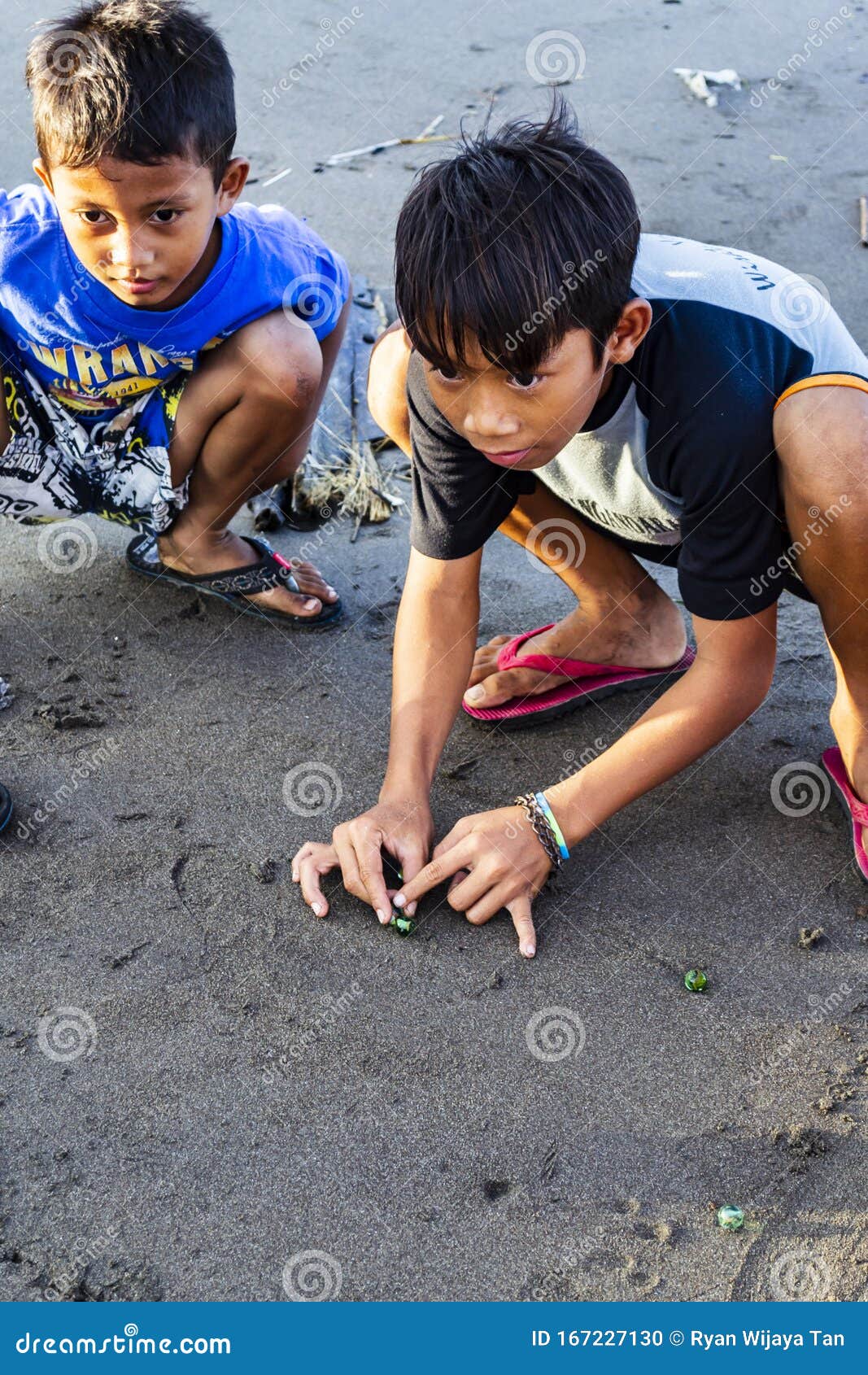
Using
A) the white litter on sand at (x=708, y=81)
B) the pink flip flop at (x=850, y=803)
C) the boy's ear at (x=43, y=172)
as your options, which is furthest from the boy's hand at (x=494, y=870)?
the white litter on sand at (x=708, y=81)

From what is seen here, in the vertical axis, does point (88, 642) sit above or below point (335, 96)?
below

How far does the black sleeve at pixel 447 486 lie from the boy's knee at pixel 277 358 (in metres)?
0.51

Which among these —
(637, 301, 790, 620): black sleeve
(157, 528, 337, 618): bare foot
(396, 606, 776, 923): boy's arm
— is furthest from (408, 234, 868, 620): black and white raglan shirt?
(157, 528, 337, 618): bare foot

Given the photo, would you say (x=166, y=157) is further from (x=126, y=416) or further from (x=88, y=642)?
(x=88, y=642)

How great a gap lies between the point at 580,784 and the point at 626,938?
266mm

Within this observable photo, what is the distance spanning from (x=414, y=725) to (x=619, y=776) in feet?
1.22

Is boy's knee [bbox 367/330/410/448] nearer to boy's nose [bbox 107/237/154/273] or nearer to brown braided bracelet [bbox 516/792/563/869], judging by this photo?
boy's nose [bbox 107/237/154/273]

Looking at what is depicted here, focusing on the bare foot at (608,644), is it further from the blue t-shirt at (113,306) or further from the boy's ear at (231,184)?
the boy's ear at (231,184)

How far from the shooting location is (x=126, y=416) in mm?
2555

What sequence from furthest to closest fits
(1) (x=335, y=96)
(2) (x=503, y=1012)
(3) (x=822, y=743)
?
(1) (x=335, y=96)
(3) (x=822, y=743)
(2) (x=503, y=1012)

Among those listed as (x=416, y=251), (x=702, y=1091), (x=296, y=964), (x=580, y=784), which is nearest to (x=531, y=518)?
(x=580, y=784)

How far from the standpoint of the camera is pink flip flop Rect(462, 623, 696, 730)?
8.03 ft

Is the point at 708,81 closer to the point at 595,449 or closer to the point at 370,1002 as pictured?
the point at 595,449

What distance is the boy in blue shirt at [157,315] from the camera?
212 cm
